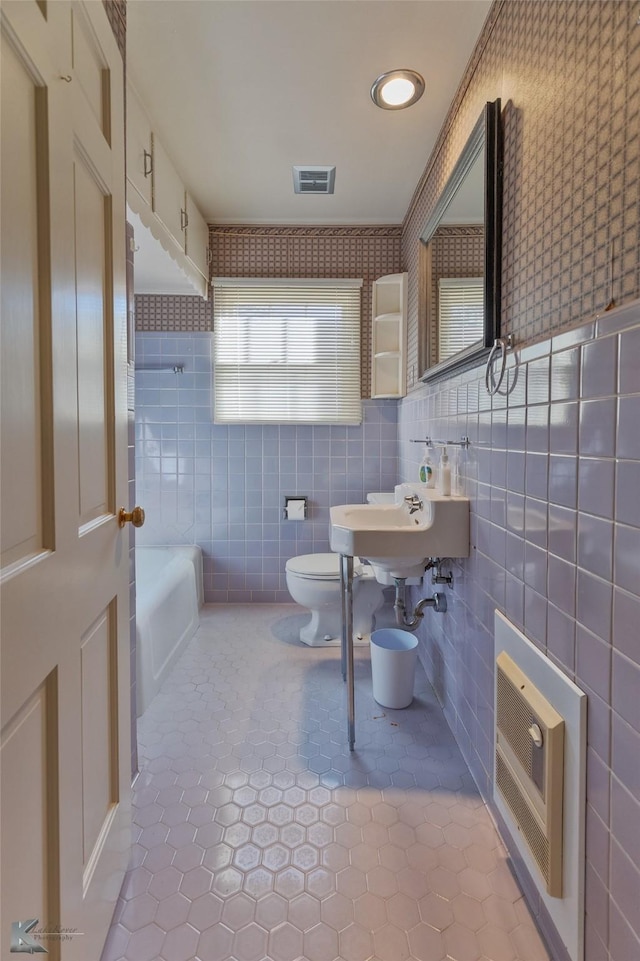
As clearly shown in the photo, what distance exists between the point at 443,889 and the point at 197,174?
9.72 ft

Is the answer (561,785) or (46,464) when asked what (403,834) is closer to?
(561,785)

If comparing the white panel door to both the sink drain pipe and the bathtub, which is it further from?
the sink drain pipe

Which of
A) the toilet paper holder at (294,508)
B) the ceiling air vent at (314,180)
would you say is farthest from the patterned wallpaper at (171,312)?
the toilet paper holder at (294,508)

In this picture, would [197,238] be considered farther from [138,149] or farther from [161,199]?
[138,149]

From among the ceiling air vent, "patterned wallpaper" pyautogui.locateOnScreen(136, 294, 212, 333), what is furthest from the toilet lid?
the ceiling air vent

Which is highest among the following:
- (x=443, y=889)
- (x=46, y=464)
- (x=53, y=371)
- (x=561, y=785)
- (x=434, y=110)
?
(x=434, y=110)

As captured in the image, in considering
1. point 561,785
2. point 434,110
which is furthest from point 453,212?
point 561,785

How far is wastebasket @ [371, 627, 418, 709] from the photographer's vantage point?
1904 mm

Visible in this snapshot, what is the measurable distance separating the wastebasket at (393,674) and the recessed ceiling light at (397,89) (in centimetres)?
213

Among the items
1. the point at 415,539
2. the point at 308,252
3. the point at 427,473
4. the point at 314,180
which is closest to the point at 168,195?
the point at 314,180

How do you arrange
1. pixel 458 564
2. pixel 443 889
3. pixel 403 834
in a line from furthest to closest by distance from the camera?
pixel 458 564, pixel 403 834, pixel 443 889

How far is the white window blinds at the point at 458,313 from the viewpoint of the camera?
4.96ft

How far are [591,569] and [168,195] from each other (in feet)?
7.62

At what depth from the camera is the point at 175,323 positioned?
2996 mm
